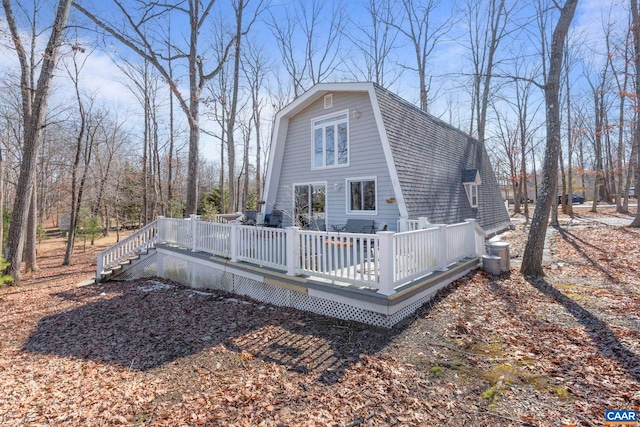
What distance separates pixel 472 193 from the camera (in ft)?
40.0

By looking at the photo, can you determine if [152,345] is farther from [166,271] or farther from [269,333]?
[166,271]

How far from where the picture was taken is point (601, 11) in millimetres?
16766

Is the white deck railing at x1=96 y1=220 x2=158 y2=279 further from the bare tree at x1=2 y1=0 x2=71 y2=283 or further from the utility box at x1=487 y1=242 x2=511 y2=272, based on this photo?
the utility box at x1=487 y1=242 x2=511 y2=272

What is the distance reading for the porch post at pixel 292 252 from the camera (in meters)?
5.40

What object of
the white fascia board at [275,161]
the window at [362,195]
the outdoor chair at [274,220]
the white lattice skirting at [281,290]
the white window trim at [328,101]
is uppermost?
the white window trim at [328,101]

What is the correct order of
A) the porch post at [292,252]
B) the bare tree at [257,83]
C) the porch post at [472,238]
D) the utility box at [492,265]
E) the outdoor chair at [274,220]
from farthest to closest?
the bare tree at [257,83], the outdoor chair at [274,220], the porch post at [472,238], the utility box at [492,265], the porch post at [292,252]

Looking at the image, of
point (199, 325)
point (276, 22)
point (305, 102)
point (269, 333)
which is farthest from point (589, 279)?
point (276, 22)

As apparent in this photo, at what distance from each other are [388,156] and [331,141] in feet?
7.93

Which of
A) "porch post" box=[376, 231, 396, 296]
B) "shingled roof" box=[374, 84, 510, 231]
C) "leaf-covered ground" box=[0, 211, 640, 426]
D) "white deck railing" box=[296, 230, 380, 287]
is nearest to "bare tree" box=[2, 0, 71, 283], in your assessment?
"leaf-covered ground" box=[0, 211, 640, 426]

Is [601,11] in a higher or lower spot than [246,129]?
higher

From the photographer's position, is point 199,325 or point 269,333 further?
point 199,325

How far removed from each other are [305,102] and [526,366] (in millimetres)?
9279

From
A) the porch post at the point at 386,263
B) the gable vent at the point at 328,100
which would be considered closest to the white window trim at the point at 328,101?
the gable vent at the point at 328,100

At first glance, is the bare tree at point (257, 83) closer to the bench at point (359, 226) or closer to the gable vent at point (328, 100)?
the gable vent at point (328, 100)
